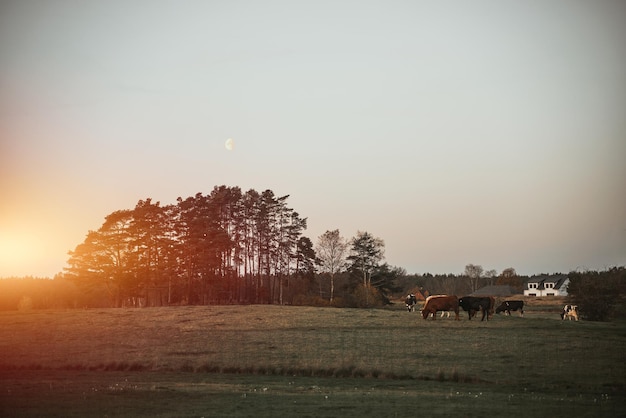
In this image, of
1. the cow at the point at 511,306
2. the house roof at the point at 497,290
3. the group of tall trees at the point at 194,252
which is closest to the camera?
the cow at the point at 511,306

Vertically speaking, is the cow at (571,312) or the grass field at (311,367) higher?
the cow at (571,312)

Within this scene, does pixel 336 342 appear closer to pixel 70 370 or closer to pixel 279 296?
pixel 70 370

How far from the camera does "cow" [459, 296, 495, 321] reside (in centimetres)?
5741

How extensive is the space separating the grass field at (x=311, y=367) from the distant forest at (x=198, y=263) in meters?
26.6

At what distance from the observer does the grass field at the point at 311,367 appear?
24609mm

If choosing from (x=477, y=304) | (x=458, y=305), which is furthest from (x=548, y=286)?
(x=458, y=305)

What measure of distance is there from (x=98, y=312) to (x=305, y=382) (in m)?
42.6

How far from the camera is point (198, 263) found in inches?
3460

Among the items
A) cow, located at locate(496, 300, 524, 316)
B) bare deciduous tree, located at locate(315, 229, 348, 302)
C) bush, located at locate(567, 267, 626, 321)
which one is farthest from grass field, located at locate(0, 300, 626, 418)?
bare deciduous tree, located at locate(315, 229, 348, 302)

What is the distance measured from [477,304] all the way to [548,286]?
10774 cm

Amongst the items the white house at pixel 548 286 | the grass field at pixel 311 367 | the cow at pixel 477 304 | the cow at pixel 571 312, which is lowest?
the grass field at pixel 311 367

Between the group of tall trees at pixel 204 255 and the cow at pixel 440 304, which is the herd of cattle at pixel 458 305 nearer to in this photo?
the cow at pixel 440 304

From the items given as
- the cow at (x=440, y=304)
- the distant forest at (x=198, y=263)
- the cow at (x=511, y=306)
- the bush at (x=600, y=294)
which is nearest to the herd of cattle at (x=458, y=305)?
the cow at (x=440, y=304)

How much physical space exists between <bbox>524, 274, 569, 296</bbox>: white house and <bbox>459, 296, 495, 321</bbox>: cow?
100635mm
